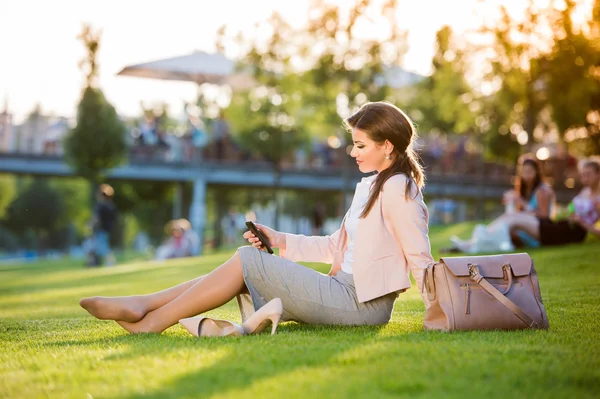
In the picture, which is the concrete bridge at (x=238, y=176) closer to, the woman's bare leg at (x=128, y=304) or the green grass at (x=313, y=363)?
the woman's bare leg at (x=128, y=304)

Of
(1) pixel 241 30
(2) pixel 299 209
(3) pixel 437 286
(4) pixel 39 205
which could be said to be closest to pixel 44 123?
(1) pixel 241 30

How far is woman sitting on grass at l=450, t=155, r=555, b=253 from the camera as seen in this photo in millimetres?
13828

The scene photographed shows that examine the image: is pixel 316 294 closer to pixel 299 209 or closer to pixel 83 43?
pixel 83 43

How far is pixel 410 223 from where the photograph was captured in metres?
5.20

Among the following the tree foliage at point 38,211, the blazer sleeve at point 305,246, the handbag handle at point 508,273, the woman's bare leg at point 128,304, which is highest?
the blazer sleeve at point 305,246

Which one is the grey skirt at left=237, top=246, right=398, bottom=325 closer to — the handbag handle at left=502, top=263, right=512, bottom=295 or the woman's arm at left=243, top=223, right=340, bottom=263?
the woman's arm at left=243, top=223, right=340, bottom=263

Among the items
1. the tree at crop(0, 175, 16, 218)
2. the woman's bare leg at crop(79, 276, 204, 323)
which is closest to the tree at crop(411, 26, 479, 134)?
the woman's bare leg at crop(79, 276, 204, 323)

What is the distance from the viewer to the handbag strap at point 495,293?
4.98 m

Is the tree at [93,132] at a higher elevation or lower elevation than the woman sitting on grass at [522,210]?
higher

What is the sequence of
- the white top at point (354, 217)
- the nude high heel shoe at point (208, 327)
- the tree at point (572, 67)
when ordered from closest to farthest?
the nude high heel shoe at point (208, 327) → the white top at point (354, 217) → the tree at point (572, 67)

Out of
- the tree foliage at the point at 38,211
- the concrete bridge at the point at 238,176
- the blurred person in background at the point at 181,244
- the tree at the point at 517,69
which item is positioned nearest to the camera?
the tree at the point at 517,69

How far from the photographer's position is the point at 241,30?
2725cm

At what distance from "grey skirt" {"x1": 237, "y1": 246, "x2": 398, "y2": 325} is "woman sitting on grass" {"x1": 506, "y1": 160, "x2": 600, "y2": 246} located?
9.17m

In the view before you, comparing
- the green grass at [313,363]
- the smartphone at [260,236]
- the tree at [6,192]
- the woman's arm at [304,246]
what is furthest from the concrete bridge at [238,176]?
the green grass at [313,363]
